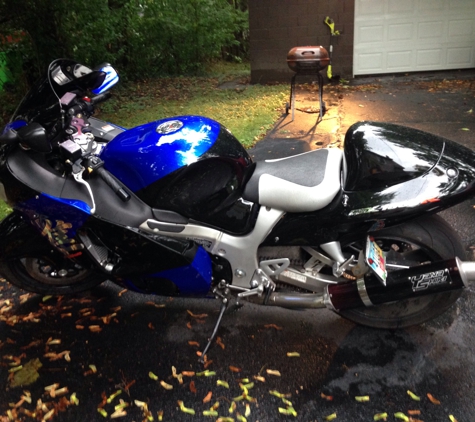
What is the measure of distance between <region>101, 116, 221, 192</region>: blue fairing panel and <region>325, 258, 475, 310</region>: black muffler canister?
1.05 m

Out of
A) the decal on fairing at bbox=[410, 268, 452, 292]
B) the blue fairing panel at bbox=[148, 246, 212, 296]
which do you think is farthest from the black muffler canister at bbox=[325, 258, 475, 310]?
the blue fairing panel at bbox=[148, 246, 212, 296]

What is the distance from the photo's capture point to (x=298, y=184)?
2.29 m

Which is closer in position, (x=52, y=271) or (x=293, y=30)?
(x=52, y=271)

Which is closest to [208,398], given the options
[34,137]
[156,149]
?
[156,149]

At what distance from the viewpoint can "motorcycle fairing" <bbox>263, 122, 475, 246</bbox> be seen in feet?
7.16

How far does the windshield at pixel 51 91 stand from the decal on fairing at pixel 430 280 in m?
2.06

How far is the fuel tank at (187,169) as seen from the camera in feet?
7.69

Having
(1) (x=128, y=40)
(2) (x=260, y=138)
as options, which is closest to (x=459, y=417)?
(2) (x=260, y=138)

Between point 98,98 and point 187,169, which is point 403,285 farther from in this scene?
point 98,98

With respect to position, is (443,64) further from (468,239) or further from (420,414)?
(420,414)

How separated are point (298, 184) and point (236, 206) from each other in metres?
0.35

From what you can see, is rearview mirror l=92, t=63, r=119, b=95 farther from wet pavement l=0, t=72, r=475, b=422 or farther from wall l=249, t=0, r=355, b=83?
wall l=249, t=0, r=355, b=83

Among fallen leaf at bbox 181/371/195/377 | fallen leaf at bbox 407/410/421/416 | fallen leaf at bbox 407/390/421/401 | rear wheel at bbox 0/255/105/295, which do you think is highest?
rear wheel at bbox 0/255/105/295

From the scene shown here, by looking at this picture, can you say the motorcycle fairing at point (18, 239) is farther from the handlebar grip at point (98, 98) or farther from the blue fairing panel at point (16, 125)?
the handlebar grip at point (98, 98)
